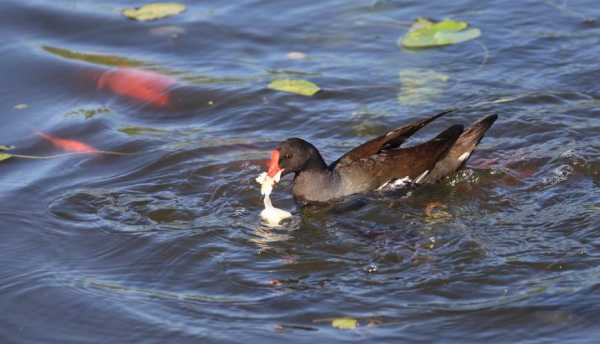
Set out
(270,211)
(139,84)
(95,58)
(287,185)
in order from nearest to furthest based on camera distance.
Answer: (270,211)
(287,185)
(139,84)
(95,58)

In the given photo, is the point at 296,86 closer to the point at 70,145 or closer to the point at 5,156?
the point at 70,145

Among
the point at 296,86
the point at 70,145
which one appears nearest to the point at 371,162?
the point at 296,86

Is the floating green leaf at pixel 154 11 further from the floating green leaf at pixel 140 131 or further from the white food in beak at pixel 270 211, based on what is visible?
the white food in beak at pixel 270 211

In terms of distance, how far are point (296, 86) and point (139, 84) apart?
5.14 feet

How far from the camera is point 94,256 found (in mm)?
6656

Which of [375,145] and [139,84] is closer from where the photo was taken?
[375,145]

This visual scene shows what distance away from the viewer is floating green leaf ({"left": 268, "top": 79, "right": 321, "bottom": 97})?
29.8 feet

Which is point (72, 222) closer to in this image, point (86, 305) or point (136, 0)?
point (86, 305)

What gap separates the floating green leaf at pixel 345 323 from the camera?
5.50 meters

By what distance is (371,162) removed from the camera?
24.3ft

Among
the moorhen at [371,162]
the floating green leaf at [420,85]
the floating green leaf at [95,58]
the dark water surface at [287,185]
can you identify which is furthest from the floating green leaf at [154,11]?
the moorhen at [371,162]

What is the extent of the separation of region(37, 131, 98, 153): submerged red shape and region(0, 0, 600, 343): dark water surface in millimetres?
81

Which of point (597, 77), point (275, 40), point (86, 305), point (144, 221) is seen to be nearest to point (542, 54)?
point (597, 77)

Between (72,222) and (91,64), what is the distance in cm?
348
